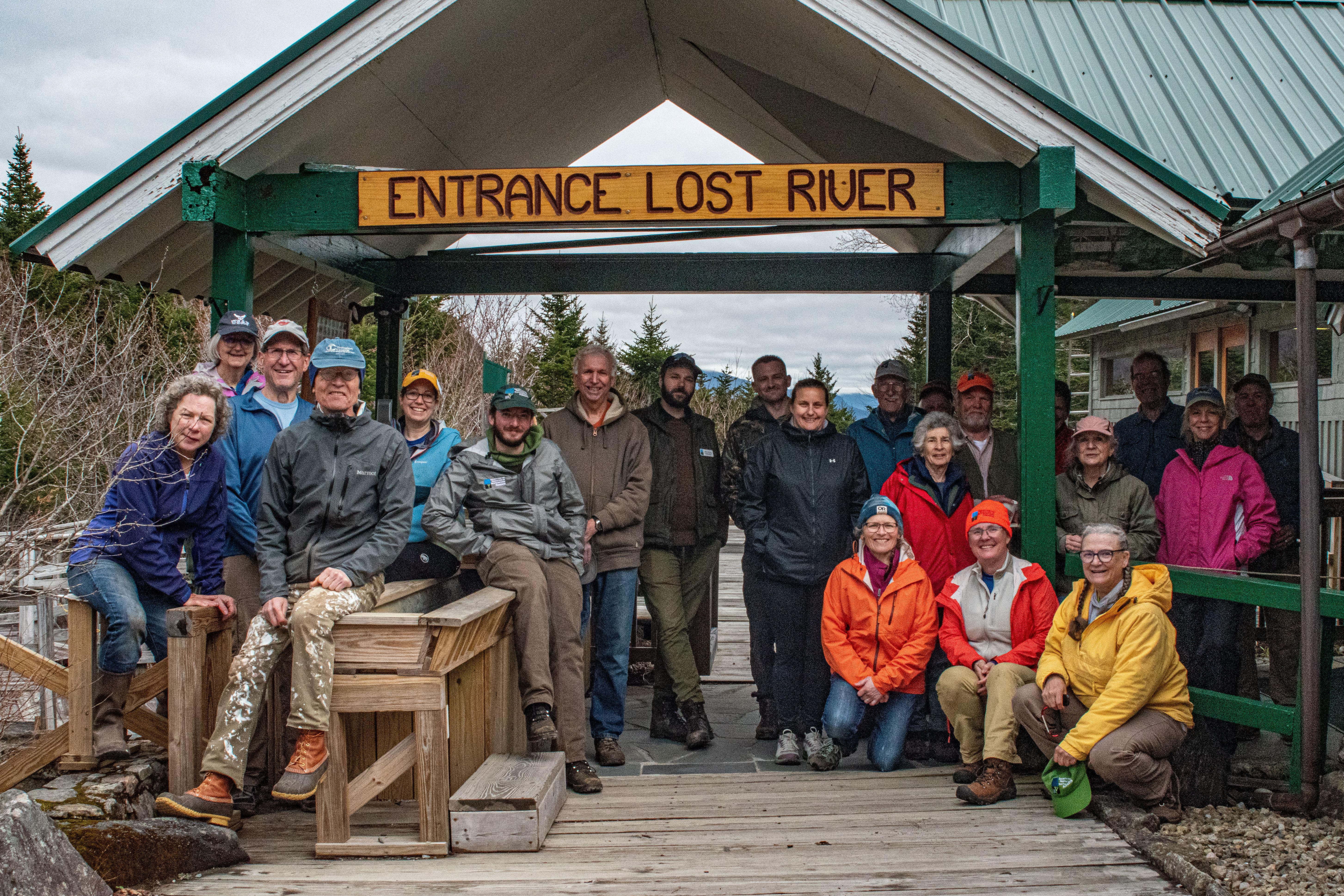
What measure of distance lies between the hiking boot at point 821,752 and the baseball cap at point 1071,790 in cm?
123

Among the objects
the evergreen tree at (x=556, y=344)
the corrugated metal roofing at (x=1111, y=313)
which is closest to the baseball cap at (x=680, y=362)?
the corrugated metal roofing at (x=1111, y=313)

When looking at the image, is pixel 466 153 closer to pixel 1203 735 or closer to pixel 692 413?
pixel 692 413

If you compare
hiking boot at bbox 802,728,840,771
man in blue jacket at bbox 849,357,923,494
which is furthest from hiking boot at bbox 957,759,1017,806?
man in blue jacket at bbox 849,357,923,494

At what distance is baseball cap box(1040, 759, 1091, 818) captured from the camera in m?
4.60

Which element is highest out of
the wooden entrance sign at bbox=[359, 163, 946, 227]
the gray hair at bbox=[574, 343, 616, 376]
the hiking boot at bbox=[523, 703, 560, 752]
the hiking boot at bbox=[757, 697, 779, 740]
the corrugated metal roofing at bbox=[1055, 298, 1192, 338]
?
the corrugated metal roofing at bbox=[1055, 298, 1192, 338]

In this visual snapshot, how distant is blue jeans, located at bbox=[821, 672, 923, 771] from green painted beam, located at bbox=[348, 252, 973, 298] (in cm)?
334

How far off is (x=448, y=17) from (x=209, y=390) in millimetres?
2269

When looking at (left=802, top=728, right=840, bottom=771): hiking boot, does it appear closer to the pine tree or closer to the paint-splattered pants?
the paint-splattered pants

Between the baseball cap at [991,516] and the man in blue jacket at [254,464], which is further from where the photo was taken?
the baseball cap at [991,516]

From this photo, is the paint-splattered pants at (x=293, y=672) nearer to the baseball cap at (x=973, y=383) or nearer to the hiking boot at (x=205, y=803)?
the hiking boot at (x=205, y=803)

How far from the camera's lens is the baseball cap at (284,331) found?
16.6ft

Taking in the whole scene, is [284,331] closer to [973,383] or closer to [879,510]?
[879,510]

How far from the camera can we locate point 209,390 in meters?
4.81

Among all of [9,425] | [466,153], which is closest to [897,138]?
[466,153]
